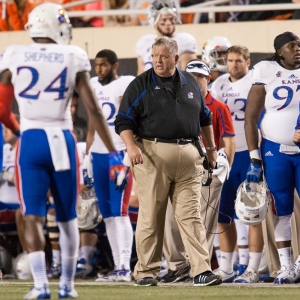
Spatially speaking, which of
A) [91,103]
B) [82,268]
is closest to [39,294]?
[91,103]

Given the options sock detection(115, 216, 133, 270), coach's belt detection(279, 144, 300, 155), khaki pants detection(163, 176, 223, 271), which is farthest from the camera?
sock detection(115, 216, 133, 270)

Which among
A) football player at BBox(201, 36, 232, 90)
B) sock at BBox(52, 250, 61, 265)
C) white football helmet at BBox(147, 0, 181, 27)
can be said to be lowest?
sock at BBox(52, 250, 61, 265)

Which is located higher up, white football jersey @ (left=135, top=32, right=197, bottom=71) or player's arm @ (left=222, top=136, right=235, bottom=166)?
white football jersey @ (left=135, top=32, right=197, bottom=71)

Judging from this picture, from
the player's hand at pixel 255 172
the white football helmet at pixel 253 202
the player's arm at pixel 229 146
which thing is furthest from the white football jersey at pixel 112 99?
the player's hand at pixel 255 172

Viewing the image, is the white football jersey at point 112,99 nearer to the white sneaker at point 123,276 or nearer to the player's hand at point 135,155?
the white sneaker at point 123,276

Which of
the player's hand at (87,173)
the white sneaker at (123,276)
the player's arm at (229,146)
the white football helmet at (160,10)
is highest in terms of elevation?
the white football helmet at (160,10)

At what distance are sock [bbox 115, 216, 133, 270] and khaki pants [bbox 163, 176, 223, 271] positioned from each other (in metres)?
0.53

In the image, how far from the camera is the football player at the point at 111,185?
28.5 ft

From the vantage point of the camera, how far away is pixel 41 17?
6.09 meters

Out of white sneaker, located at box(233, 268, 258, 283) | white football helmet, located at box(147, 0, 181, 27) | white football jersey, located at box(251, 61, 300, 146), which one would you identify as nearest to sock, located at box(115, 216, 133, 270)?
white sneaker, located at box(233, 268, 258, 283)

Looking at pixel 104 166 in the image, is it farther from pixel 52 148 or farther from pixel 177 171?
pixel 52 148

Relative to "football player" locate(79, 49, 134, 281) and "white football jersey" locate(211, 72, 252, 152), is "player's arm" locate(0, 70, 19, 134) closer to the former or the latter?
"football player" locate(79, 49, 134, 281)

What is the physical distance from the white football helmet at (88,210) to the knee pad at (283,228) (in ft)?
7.68

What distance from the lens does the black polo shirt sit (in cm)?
720
